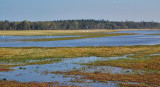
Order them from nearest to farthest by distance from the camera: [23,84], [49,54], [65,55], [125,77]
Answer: [23,84] < [125,77] < [65,55] < [49,54]

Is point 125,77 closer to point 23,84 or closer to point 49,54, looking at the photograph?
point 23,84

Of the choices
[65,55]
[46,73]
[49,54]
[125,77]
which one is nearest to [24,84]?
[46,73]

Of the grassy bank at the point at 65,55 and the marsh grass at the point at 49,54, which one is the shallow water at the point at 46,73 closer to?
the grassy bank at the point at 65,55

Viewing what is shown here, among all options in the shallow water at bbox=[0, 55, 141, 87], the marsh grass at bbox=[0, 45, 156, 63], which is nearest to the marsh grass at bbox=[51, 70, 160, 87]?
the shallow water at bbox=[0, 55, 141, 87]

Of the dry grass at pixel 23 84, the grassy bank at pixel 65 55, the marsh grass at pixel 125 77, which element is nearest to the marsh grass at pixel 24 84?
the dry grass at pixel 23 84

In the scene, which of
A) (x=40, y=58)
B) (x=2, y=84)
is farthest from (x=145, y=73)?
(x=40, y=58)

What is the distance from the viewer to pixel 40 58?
34.7 m

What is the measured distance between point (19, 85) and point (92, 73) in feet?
25.3

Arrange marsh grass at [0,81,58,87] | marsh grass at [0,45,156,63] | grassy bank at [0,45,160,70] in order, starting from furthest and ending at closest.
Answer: marsh grass at [0,45,156,63]
grassy bank at [0,45,160,70]
marsh grass at [0,81,58,87]

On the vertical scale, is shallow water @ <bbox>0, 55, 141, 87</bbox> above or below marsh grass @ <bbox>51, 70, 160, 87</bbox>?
below

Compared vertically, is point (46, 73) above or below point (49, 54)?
below

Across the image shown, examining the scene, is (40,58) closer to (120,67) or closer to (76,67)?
(76,67)

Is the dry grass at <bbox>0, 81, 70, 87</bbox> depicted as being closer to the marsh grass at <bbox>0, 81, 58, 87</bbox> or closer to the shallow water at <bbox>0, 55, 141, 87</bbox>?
the marsh grass at <bbox>0, 81, 58, 87</bbox>

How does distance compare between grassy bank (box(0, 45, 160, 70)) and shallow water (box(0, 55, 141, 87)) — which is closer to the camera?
shallow water (box(0, 55, 141, 87))
